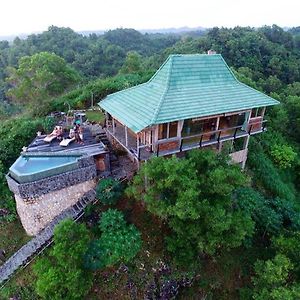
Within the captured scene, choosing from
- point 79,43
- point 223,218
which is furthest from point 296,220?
point 79,43

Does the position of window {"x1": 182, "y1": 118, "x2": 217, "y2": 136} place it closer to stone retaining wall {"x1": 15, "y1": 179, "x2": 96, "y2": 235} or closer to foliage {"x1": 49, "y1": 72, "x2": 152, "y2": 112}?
stone retaining wall {"x1": 15, "y1": 179, "x2": 96, "y2": 235}

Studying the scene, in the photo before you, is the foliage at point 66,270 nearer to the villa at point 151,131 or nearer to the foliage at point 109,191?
the foliage at point 109,191

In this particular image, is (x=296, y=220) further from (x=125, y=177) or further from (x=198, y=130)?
(x=125, y=177)

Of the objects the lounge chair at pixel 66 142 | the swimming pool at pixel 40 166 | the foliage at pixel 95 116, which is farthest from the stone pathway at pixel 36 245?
the foliage at pixel 95 116

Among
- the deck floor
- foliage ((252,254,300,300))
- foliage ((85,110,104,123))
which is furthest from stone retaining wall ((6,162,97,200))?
foliage ((252,254,300,300))

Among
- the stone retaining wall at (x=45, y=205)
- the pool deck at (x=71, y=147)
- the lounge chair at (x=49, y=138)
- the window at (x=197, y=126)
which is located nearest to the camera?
the stone retaining wall at (x=45, y=205)
